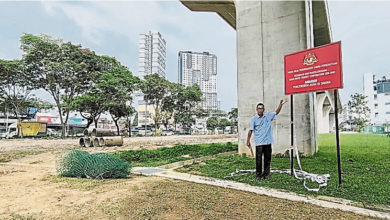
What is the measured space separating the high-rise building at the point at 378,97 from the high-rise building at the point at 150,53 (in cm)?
5848

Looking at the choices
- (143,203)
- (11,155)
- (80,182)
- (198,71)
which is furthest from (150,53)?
Answer: (143,203)

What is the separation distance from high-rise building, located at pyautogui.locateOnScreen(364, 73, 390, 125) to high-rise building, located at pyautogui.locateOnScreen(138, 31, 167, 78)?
58484 mm

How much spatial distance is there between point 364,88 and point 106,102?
71.1 meters

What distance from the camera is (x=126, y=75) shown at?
1080 inches

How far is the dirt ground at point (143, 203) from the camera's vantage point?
2766 mm

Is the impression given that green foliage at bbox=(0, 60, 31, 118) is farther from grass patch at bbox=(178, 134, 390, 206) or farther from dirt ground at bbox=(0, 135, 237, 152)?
grass patch at bbox=(178, 134, 390, 206)

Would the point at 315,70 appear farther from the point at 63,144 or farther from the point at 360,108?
the point at 360,108

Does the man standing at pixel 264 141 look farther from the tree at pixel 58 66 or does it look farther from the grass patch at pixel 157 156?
the tree at pixel 58 66

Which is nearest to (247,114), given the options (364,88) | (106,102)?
(106,102)

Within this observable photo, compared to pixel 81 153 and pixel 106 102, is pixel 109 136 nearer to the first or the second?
pixel 81 153

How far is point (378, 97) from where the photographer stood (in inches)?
2549

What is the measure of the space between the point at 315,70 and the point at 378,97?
249 feet

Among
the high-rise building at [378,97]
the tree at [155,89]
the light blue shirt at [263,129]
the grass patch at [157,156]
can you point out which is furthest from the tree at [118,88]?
the high-rise building at [378,97]

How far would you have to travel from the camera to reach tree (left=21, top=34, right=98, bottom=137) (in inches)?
913
